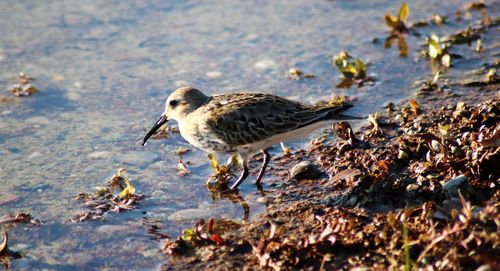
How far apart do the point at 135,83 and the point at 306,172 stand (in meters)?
3.69

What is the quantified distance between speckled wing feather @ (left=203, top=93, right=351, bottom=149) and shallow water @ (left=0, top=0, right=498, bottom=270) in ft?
1.89

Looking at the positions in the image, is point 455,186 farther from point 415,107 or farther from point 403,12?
point 403,12

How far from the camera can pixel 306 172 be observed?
774 centimetres

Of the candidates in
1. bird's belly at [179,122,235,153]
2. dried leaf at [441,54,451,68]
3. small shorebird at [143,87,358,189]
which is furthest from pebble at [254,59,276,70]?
bird's belly at [179,122,235,153]

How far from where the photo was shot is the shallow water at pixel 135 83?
23.6 feet

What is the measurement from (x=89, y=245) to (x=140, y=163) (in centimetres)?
183

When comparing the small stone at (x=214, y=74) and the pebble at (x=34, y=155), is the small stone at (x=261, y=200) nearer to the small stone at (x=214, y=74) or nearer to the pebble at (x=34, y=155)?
the pebble at (x=34, y=155)

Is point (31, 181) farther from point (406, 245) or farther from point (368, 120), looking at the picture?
point (406, 245)

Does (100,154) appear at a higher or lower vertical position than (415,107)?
lower

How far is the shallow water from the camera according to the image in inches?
283

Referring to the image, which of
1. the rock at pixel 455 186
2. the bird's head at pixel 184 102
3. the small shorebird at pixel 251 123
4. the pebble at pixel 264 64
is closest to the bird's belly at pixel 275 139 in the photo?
the small shorebird at pixel 251 123

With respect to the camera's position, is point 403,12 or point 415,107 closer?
point 415,107

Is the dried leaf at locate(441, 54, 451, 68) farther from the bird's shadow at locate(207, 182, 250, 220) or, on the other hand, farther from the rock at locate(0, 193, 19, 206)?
the rock at locate(0, 193, 19, 206)

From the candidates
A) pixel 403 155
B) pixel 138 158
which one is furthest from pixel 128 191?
pixel 403 155
